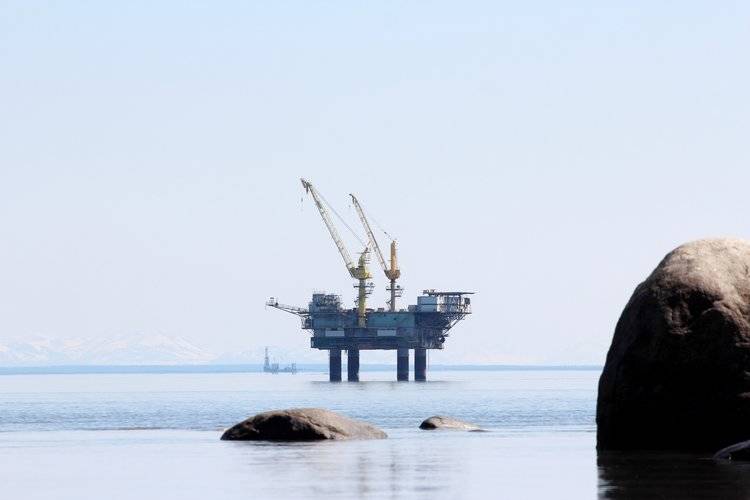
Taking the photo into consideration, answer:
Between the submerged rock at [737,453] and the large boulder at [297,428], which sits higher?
the large boulder at [297,428]

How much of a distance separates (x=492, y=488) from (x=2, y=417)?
214 feet

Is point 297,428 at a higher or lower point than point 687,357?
lower

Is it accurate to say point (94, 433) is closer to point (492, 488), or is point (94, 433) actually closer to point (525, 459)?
point (525, 459)

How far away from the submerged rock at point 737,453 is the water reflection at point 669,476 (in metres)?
0.35

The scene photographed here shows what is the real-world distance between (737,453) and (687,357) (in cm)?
471

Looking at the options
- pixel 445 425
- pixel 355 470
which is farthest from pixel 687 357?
pixel 445 425

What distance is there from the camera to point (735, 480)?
96.7 feet

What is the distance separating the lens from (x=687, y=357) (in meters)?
39.3

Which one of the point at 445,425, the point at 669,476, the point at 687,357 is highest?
the point at 687,357

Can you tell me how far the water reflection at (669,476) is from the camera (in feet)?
89.3

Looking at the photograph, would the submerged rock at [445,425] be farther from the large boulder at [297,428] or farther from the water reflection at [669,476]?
the water reflection at [669,476]

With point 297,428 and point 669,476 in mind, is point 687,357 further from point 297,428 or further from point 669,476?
point 297,428

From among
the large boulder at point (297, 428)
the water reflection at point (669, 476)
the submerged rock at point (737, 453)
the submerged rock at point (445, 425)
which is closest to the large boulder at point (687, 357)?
the water reflection at point (669, 476)

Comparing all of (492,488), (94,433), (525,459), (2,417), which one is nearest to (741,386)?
(525,459)
